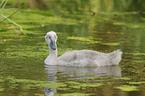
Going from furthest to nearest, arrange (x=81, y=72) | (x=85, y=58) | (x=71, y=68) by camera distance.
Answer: (x=85, y=58), (x=71, y=68), (x=81, y=72)

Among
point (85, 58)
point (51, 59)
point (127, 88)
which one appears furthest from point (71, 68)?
point (127, 88)

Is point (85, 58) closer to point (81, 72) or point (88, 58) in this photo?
point (88, 58)

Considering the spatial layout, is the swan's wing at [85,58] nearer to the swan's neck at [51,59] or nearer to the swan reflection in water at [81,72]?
the swan reflection in water at [81,72]

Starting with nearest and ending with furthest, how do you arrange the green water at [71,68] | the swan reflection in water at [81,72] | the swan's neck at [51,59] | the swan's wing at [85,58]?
the green water at [71,68]
the swan reflection in water at [81,72]
the swan's wing at [85,58]
the swan's neck at [51,59]

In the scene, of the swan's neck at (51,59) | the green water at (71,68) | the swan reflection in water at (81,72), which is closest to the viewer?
the green water at (71,68)

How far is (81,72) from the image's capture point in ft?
28.3

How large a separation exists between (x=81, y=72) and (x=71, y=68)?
0.47 meters

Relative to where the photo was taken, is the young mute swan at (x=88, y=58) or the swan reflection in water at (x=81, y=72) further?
the young mute swan at (x=88, y=58)

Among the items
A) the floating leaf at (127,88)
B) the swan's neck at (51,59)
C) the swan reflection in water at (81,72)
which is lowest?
the floating leaf at (127,88)

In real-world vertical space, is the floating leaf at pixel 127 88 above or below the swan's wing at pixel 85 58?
below

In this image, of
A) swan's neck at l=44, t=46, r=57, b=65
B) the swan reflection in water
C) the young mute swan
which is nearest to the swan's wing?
the young mute swan

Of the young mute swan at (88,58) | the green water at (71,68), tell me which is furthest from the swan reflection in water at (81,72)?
the young mute swan at (88,58)

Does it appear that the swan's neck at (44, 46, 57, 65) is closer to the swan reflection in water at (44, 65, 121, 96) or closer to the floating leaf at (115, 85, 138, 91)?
the swan reflection in water at (44, 65, 121, 96)

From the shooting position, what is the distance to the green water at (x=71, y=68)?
23.7 feet
